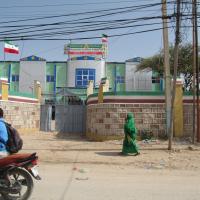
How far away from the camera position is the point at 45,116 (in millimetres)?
28266

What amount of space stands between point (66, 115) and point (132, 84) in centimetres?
2472

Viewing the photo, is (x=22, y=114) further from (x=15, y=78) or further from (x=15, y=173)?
(x=15, y=78)

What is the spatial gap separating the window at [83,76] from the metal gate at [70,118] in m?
24.3

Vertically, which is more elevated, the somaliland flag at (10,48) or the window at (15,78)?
the somaliland flag at (10,48)

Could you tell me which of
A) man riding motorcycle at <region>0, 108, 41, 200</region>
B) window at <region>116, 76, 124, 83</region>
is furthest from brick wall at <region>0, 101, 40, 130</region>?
window at <region>116, 76, 124, 83</region>

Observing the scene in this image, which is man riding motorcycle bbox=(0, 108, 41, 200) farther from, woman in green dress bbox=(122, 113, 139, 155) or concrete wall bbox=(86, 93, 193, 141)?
concrete wall bbox=(86, 93, 193, 141)

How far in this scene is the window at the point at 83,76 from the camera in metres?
52.0

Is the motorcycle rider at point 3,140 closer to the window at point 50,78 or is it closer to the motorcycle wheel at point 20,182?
the motorcycle wheel at point 20,182

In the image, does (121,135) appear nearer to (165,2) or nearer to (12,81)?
(165,2)

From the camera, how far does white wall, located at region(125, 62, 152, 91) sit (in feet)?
165

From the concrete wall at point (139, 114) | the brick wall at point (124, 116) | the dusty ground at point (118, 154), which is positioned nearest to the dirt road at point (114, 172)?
the dusty ground at point (118, 154)

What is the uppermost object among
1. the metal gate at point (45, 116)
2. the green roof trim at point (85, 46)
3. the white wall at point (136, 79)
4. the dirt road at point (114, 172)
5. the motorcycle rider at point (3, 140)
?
the green roof trim at point (85, 46)

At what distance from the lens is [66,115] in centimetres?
2788

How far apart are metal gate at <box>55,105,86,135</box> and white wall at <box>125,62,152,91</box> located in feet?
75.0
